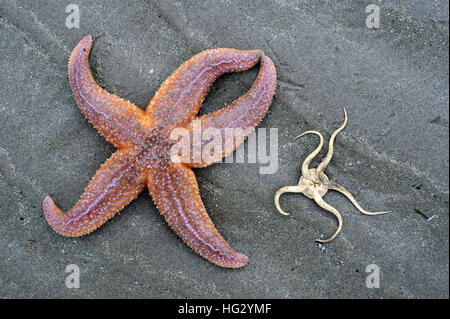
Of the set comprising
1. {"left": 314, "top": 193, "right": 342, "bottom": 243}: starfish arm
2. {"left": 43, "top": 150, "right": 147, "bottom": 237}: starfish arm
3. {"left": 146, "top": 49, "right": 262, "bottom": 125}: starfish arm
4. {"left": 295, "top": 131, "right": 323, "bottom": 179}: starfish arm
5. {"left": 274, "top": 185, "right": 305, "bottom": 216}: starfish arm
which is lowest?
{"left": 314, "top": 193, "right": 342, "bottom": 243}: starfish arm

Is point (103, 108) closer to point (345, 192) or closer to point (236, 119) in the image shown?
point (236, 119)

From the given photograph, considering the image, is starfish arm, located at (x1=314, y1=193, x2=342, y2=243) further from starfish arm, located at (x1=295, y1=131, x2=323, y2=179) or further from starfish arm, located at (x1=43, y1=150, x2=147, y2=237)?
starfish arm, located at (x1=43, y1=150, x2=147, y2=237)

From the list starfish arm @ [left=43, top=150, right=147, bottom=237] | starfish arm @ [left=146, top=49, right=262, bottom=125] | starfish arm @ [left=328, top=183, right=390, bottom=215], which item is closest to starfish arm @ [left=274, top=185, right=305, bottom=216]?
starfish arm @ [left=328, top=183, right=390, bottom=215]

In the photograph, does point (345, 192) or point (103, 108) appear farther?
point (345, 192)

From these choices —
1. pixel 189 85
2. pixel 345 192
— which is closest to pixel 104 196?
pixel 189 85

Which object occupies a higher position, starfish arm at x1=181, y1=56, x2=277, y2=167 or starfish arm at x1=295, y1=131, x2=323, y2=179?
starfish arm at x1=181, y1=56, x2=277, y2=167

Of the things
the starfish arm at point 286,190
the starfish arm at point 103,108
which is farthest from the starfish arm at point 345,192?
the starfish arm at point 103,108

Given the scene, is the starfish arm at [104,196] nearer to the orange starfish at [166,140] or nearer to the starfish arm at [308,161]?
the orange starfish at [166,140]
